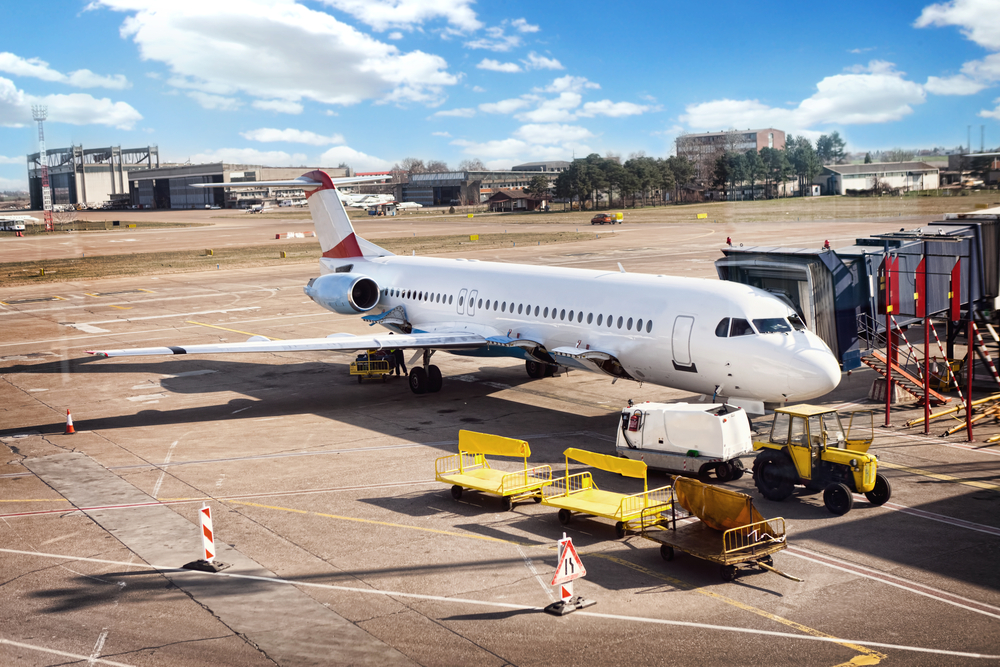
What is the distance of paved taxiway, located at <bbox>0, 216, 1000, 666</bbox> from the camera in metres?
11.8

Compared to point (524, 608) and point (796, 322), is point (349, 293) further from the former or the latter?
point (524, 608)

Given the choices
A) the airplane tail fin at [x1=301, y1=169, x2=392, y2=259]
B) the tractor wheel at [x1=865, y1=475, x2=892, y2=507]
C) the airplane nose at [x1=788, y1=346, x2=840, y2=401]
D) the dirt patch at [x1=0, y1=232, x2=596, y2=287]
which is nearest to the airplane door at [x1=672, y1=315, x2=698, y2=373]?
the airplane nose at [x1=788, y1=346, x2=840, y2=401]

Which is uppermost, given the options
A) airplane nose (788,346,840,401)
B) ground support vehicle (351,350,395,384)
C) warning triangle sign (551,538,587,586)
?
airplane nose (788,346,840,401)

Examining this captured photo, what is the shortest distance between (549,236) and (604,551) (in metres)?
86.3

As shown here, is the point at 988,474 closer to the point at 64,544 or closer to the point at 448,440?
the point at 448,440

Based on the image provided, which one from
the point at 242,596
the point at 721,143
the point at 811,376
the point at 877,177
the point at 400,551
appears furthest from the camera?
the point at 721,143

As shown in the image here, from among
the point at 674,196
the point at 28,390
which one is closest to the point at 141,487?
the point at 28,390

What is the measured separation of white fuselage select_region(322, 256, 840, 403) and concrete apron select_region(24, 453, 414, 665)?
11.6 m

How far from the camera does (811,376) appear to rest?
64.1ft

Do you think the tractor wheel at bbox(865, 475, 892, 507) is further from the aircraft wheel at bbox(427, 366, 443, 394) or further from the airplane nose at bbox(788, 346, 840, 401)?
the aircraft wheel at bbox(427, 366, 443, 394)

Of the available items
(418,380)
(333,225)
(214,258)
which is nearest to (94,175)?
(214,258)

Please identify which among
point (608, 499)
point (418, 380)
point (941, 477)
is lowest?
point (941, 477)

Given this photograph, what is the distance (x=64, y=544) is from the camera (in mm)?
15984

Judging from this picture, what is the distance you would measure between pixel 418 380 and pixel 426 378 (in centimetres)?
35
